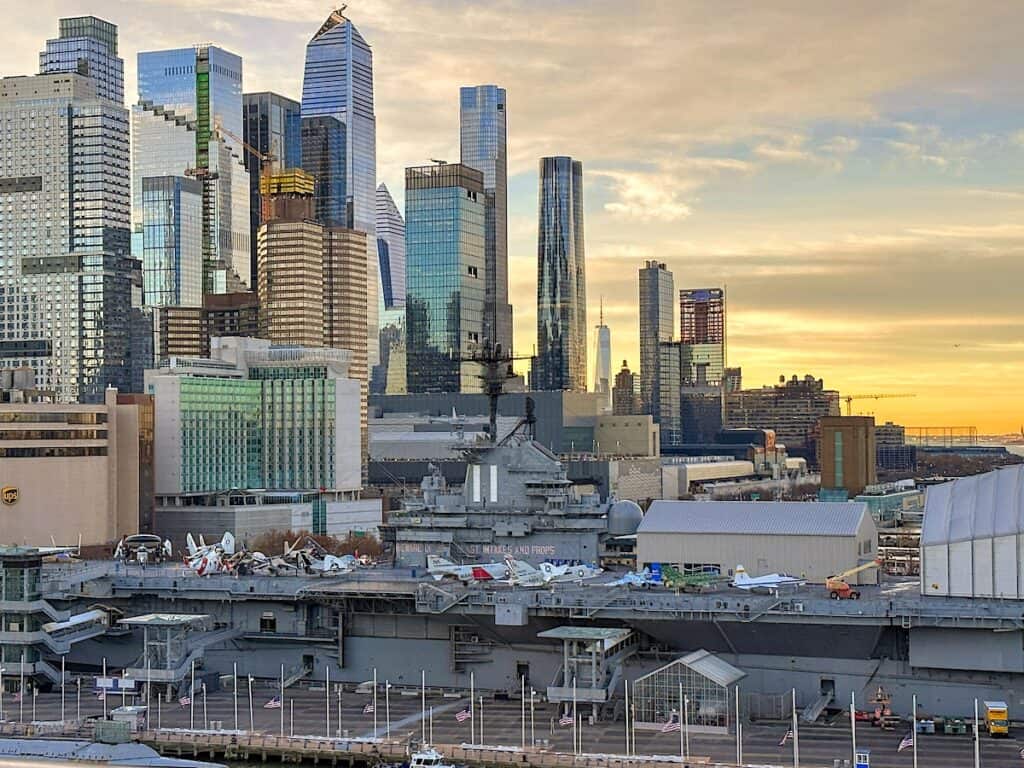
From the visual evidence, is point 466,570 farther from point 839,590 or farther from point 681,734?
point 839,590

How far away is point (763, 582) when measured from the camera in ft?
169

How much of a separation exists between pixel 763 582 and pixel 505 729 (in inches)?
459

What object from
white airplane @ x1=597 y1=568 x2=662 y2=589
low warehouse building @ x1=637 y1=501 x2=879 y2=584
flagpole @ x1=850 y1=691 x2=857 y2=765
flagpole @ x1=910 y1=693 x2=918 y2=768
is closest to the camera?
flagpole @ x1=910 y1=693 x2=918 y2=768

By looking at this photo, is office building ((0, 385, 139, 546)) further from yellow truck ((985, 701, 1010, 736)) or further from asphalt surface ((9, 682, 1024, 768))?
yellow truck ((985, 701, 1010, 736))

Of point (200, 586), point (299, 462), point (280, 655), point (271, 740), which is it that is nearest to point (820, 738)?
point (271, 740)

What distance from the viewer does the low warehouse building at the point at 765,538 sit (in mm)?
53938

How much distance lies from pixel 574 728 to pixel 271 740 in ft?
30.9

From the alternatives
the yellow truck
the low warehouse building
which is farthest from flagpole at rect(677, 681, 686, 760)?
the low warehouse building

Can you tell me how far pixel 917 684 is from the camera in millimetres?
46344

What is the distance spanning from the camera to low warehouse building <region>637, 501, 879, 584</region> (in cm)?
5394

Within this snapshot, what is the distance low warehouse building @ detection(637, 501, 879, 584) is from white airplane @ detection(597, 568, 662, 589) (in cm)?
249

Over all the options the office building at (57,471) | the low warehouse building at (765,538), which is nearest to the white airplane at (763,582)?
the low warehouse building at (765,538)

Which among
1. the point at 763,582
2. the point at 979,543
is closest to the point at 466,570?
the point at 763,582

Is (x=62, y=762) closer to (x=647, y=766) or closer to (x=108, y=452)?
(x=647, y=766)
